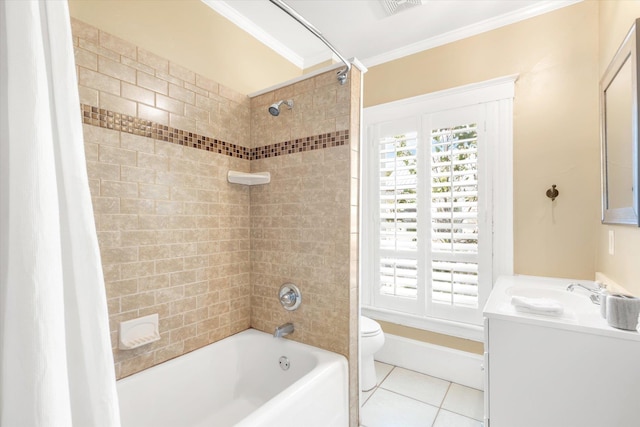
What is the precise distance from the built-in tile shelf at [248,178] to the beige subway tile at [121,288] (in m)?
0.78

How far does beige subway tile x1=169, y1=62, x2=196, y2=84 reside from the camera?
158 cm

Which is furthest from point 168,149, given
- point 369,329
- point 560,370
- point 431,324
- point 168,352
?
point 431,324

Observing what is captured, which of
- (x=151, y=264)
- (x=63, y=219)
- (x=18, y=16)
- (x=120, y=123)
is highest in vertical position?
(x=120, y=123)

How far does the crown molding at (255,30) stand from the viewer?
194cm

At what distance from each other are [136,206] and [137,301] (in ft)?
1.51

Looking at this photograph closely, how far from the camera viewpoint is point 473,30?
2207 mm

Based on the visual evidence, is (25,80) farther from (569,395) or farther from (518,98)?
(518,98)

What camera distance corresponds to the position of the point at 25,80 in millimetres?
433

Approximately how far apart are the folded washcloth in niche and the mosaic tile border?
1116 mm

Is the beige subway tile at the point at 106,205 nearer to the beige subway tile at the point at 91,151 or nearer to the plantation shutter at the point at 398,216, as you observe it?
the beige subway tile at the point at 91,151

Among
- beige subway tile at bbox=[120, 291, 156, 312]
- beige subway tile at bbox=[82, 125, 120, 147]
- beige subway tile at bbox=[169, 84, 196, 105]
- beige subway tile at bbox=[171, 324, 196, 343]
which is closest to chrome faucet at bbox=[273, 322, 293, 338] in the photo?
beige subway tile at bbox=[171, 324, 196, 343]

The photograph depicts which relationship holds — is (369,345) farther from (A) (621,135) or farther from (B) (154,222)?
(A) (621,135)

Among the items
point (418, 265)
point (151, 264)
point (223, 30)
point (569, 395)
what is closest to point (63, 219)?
point (151, 264)

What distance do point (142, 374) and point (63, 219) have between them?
1242 mm
